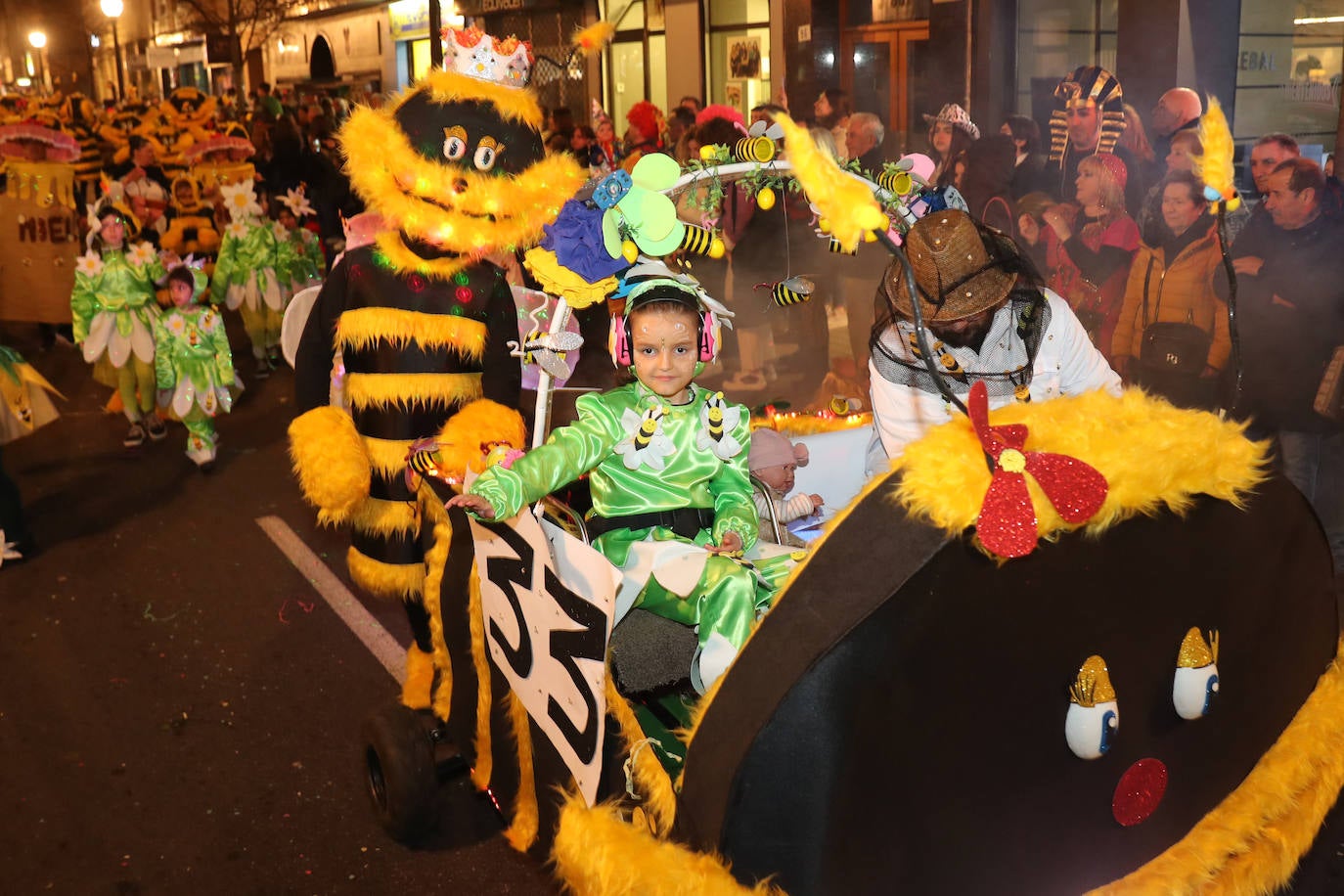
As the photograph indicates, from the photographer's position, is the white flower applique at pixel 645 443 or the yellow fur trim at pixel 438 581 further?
the yellow fur trim at pixel 438 581

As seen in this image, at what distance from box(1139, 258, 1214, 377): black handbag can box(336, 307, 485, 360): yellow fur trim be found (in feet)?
10.8

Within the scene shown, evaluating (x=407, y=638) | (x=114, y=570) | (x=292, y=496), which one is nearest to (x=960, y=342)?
(x=407, y=638)

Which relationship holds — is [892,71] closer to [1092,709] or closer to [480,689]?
[480,689]

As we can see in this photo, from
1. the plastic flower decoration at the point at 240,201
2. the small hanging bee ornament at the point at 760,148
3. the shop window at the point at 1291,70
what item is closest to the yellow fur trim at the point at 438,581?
the small hanging bee ornament at the point at 760,148

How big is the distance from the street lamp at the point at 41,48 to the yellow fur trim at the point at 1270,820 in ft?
174

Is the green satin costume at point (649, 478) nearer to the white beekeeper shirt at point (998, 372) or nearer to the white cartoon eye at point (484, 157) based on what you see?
the white beekeeper shirt at point (998, 372)

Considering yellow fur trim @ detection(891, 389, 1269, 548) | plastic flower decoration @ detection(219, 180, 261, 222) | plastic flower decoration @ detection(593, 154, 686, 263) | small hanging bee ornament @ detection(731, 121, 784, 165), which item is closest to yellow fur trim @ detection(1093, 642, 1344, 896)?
yellow fur trim @ detection(891, 389, 1269, 548)

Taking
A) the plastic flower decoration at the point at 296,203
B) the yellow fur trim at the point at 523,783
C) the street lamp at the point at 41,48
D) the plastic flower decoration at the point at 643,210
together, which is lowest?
the yellow fur trim at the point at 523,783

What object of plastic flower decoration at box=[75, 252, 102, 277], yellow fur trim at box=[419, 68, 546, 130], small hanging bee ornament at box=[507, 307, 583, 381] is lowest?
small hanging bee ornament at box=[507, 307, 583, 381]

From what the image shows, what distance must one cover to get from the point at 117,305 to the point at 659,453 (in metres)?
6.68

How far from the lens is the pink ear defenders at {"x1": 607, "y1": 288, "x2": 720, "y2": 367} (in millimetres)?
3510

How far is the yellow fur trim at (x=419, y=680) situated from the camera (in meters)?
4.54

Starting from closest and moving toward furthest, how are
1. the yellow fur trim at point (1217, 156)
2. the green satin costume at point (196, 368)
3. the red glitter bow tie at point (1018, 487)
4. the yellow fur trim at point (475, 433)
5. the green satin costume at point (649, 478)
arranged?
the red glitter bow tie at point (1018, 487) < the yellow fur trim at point (1217, 156) < the green satin costume at point (649, 478) < the yellow fur trim at point (475, 433) < the green satin costume at point (196, 368)

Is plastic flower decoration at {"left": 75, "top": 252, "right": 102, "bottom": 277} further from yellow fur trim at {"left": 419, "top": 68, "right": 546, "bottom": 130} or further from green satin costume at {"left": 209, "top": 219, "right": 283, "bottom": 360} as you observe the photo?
yellow fur trim at {"left": 419, "top": 68, "right": 546, "bottom": 130}
